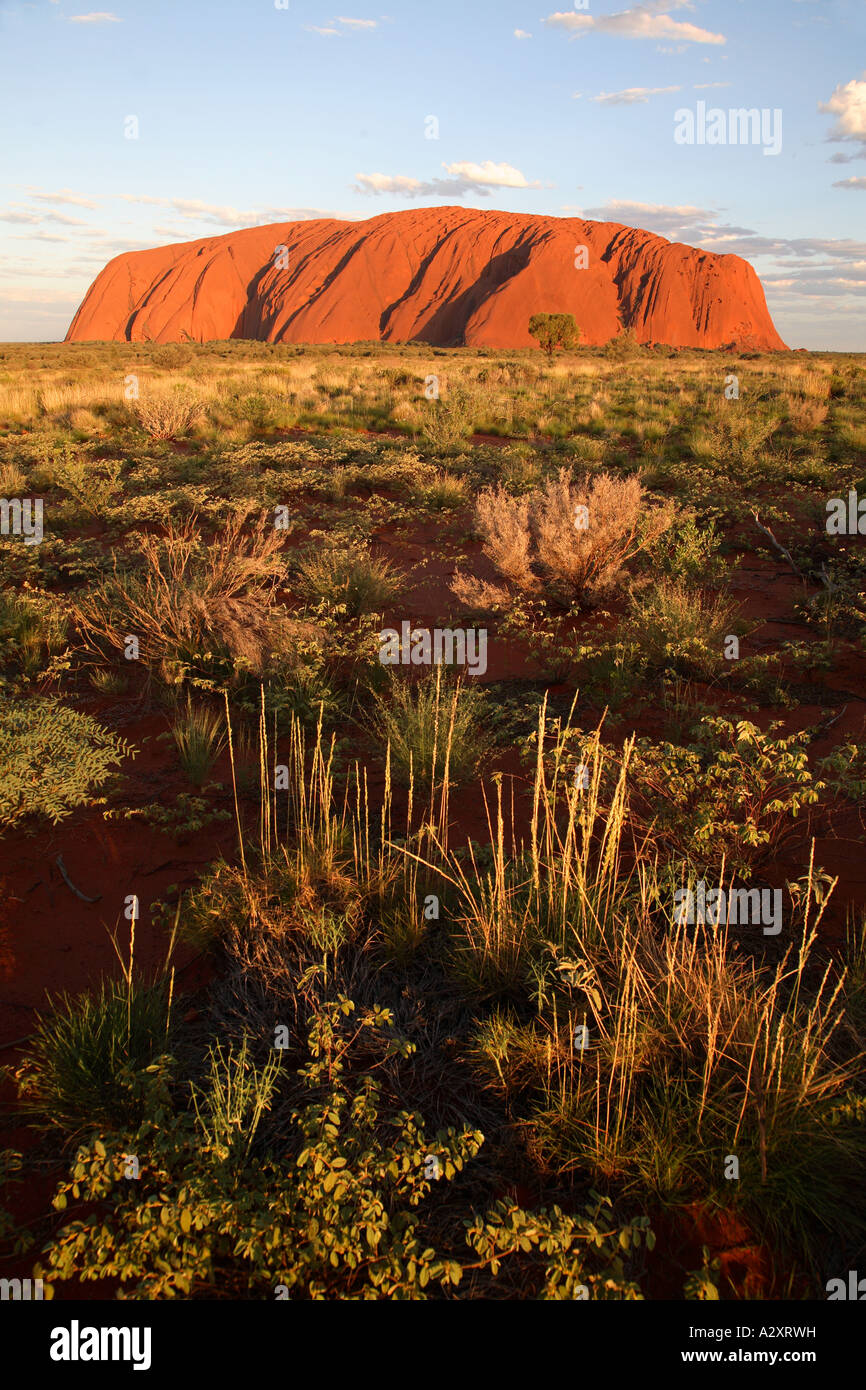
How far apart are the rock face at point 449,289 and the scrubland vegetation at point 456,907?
62.0 metres

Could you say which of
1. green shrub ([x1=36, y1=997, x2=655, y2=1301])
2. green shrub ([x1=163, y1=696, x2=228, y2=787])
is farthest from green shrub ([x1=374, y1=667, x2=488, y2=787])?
green shrub ([x1=36, y1=997, x2=655, y2=1301])

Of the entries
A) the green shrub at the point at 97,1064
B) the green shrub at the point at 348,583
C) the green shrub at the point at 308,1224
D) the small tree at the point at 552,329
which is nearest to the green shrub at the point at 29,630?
the green shrub at the point at 348,583

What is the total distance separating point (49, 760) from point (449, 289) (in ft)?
251

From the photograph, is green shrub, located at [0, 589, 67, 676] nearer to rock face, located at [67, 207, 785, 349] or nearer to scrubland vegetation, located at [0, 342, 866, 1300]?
scrubland vegetation, located at [0, 342, 866, 1300]

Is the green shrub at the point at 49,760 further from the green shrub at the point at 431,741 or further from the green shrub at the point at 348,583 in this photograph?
the green shrub at the point at 348,583

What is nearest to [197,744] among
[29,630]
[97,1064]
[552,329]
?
[97,1064]

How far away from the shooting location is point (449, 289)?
6938 centimetres

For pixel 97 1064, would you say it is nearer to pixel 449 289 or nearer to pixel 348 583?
pixel 348 583

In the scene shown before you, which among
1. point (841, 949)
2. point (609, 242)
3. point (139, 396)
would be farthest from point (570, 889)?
point (609, 242)

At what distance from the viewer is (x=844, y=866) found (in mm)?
3188

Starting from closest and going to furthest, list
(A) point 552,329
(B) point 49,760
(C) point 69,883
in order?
(C) point 69,883, (B) point 49,760, (A) point 552,329

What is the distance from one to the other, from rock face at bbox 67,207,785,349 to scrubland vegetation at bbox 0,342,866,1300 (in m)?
62.0

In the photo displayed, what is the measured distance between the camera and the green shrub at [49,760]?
3.56 meters

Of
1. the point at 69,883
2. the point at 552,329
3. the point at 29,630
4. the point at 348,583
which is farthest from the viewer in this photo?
the point at 552,329
